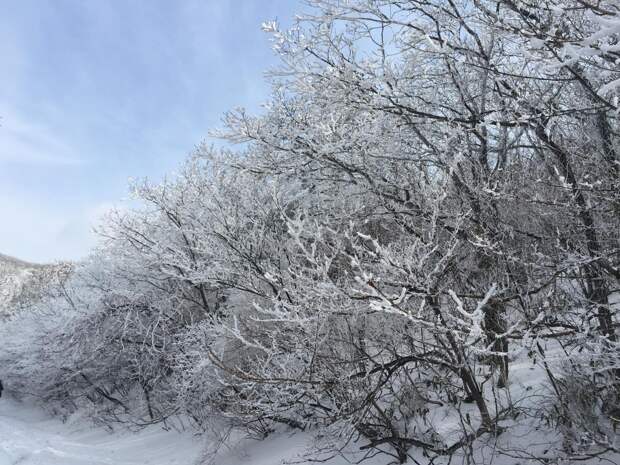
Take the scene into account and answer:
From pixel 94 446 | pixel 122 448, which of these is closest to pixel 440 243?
pixel 122 448

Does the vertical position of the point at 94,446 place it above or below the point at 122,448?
below

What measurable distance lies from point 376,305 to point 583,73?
11.0 ft

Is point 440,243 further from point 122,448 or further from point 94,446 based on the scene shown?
point 94,446

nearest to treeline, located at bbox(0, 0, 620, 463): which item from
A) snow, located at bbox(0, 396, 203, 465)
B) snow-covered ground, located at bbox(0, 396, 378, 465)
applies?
snow-covered ground, located at bbox(0, 396, 378, 465)

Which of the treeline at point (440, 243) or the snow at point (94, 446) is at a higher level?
the treeline at point (440, 243)

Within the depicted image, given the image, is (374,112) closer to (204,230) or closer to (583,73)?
(583,73)

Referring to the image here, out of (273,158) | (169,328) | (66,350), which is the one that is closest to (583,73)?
(273,158)

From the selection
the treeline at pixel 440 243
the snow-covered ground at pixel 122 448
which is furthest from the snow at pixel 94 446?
the treeline at pixel 440 243

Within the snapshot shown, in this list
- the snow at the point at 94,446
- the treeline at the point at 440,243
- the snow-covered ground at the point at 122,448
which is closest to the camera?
the treeline at the point at 440,243

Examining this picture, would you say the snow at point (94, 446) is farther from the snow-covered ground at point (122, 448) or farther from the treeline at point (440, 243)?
the treeline at point (440, 243)

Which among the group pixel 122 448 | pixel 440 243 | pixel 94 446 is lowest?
pixel 94 446

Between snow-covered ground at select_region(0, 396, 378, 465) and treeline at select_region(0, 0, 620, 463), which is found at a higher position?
treeline at select_region(0, 0, 620, 463)

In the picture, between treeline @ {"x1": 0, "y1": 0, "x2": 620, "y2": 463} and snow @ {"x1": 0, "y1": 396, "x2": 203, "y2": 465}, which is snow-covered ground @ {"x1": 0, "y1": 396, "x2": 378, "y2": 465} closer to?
snow @ {"x1": 0, "y1": 396, "x2": 203, "y2": 465}

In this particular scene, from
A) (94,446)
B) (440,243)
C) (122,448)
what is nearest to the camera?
(440,243)
